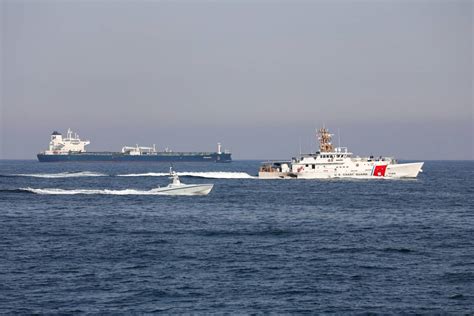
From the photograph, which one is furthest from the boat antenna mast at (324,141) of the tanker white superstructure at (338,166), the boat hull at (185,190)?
the boat hull at (185,190)

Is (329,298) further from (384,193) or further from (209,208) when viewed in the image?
(384,193)

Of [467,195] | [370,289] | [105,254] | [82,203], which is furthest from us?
[467,195]

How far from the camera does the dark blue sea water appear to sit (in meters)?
29.8

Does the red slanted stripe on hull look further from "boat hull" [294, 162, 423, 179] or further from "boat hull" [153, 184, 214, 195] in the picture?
"boat hull" [153, 184, 214, 195]

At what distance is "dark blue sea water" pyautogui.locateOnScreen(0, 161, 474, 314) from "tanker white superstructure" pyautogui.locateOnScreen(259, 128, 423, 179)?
4846 cm

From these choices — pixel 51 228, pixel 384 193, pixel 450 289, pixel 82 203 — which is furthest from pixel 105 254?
pixel 384 193

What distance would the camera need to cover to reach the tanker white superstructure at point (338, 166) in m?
122

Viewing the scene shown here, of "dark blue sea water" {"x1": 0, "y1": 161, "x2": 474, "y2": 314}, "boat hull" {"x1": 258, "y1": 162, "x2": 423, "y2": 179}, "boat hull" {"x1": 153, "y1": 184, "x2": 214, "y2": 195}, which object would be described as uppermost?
"boat hull" {"x1": 258, "y1": 162, "x2": 423, "y2": 179}

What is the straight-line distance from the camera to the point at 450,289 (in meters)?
Result: 32.0

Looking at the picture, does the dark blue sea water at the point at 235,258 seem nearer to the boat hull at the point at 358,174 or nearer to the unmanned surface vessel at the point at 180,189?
the unmanned surface vessel at the point at 180,189

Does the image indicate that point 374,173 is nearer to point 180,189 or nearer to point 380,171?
point 380,171

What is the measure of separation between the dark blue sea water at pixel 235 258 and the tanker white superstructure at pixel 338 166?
48456 millimetres

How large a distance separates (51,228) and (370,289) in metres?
30.1

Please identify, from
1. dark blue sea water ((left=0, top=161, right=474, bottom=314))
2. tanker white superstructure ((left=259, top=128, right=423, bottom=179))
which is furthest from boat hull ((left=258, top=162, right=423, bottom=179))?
dark blue sea water ((left=0, top=161, right=474, bottom=314))
